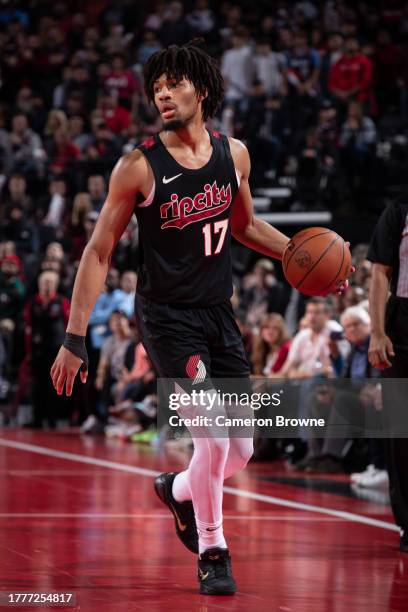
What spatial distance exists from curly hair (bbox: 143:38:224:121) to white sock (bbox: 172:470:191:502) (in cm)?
166

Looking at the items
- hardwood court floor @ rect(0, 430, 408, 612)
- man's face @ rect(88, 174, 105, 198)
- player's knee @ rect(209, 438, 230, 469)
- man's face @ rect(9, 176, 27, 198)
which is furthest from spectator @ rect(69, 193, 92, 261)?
player's knee @ rect(209, 438, 230, 469)

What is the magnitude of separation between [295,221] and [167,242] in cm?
1030

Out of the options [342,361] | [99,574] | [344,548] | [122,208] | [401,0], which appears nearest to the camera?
[122,208]

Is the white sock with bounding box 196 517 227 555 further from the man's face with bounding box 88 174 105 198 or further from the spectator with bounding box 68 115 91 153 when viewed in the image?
the spectator with bounding box 68 115 91 153

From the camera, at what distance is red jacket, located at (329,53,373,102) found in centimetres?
1697

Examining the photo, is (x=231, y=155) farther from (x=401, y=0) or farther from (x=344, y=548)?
(x=401, y=0)

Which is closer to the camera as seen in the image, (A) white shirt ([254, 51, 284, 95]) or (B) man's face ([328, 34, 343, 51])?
(B) man's face ([328, 34, 343, 51])

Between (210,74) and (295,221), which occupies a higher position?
(295,221)

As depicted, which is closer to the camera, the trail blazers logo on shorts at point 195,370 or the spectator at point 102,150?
the trail blazers logo on shorts at point 195,370

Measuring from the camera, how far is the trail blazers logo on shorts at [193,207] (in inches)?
211

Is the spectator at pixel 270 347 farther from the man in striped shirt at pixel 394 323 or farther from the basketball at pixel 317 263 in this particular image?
the basketball at pixel 317 263

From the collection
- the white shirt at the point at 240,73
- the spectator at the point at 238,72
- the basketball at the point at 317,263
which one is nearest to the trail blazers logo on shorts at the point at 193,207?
the basketball at the point at 317,263

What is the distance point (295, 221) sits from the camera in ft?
51.1

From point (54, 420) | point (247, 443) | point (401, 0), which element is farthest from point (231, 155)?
point (401, 0)
